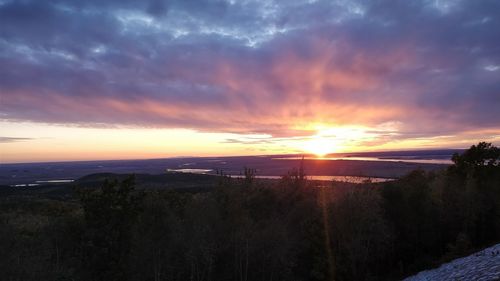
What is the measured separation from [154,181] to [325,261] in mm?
119114

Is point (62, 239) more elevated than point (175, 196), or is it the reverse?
point (175, 196)

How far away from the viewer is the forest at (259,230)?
35531mm

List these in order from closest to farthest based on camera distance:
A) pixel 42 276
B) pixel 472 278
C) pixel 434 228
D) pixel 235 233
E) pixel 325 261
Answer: pixel 472 278, pixel 42 276, pixel 235 233, pixel 325 261, pixel 434 228

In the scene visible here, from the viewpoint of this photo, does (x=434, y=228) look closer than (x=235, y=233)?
No

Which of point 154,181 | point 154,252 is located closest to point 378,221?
point 154,252

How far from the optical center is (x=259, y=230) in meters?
43.4

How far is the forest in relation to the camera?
117 ft

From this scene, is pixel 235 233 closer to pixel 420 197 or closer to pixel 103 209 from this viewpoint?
pixel 103 209

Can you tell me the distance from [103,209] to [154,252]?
5593mm

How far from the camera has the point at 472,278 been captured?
71.9 feet

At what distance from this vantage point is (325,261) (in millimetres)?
45344

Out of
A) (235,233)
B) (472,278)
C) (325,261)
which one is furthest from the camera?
(325,261)

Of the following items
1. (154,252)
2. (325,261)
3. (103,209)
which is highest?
(103,209)

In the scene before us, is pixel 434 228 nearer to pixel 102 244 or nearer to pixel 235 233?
pixel 235 233
